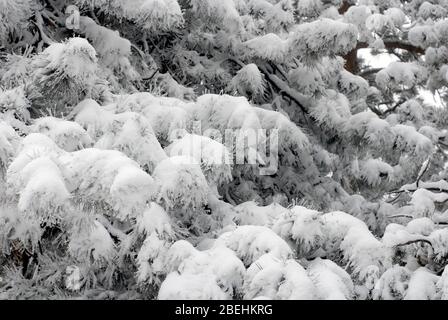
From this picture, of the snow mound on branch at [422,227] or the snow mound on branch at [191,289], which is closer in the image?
the snow mound on branch at [191,289]

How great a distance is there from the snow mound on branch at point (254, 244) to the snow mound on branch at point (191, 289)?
1.08ft

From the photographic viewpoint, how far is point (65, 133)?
339cm

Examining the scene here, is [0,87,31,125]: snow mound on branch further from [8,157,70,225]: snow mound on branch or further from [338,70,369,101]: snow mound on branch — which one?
[338,70,369,101]: snow mound on branch

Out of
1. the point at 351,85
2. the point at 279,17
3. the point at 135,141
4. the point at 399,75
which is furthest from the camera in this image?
the point at 399,75

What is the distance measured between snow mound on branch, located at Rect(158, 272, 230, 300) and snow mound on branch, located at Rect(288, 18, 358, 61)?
118 inches

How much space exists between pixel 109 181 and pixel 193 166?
519 mm

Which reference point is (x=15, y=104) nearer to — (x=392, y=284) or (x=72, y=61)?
(x=72, y=61)

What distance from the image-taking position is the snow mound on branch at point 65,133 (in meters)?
3.39

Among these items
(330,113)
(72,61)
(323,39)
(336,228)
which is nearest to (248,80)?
(323,39)

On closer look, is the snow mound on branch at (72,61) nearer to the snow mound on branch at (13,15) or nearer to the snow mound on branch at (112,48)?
the snow mound on branch at (13,15)

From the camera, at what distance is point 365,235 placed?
3340 mm

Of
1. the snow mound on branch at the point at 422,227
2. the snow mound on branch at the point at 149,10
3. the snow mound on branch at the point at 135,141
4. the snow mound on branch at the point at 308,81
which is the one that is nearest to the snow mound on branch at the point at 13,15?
the snow mound on branch at the point at 149,10

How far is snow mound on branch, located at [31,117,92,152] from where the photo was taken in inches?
134
